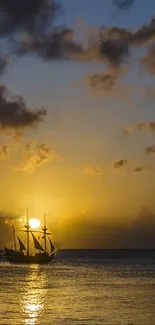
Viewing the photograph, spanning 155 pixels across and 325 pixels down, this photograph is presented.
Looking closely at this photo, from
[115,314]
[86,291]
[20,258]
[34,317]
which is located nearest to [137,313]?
[115,314]

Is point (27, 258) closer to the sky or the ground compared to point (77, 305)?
closer to the sky

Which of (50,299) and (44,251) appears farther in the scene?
(44,251)

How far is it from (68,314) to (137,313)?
616 cm

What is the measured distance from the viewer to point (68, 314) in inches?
2020

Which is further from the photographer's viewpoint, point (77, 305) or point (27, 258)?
point (27, 258)

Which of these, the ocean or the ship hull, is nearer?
the ocean

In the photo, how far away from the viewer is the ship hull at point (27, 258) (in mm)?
168500

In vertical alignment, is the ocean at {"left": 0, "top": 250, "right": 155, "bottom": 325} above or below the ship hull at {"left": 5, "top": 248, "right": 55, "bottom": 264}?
below

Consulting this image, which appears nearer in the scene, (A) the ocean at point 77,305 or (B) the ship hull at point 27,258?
(A) the ocean at point 77,305

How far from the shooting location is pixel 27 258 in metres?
170

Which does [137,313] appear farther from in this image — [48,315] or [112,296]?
[112,296]

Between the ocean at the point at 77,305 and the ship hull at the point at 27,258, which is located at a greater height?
the ship hull at the point at 27,258

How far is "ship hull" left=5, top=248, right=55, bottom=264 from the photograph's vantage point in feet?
553

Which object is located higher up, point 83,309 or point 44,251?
point 44,251
